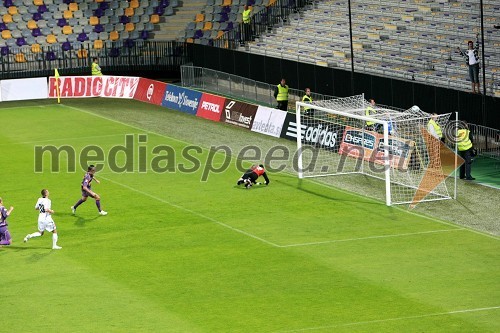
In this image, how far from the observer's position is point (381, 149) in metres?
38.5

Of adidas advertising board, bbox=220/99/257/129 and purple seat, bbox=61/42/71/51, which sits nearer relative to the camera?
adidas advertising board, bbox=220/99/257/129

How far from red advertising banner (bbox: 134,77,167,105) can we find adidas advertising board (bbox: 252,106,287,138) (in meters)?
8.87

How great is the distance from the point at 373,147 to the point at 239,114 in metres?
10.1

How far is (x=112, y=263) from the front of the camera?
91.8 feet

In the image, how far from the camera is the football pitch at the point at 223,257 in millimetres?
23281

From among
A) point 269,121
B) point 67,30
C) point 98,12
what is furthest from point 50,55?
point 269,121

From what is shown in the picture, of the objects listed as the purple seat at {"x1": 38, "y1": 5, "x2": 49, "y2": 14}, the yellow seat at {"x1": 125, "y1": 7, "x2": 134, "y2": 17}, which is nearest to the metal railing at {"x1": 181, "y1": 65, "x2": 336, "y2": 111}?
the yellow seat at {"x1": 125, "y1": 7, "x2": 134, "y2": 17}

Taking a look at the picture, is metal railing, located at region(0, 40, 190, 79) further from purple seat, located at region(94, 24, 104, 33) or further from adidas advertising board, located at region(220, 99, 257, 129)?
adidas advertising board, located at region(220, 99, 257, 129)

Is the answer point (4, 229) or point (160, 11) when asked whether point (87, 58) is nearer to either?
point (160, 11)

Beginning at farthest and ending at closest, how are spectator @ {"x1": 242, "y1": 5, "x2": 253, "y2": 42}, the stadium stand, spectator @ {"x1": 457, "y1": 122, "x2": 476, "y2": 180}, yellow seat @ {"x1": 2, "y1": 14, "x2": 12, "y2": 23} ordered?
yellow seat @ {"x1": 2, "y1": 14, "x2": 12, "y2": 23}, spectator @ {"x1": 242, "y1": 5, "x2": 253, "y2": 42}, the stadium stand, spectator @ {"x1": 457, "y1": 122, "x2": 476, "y2": 180}

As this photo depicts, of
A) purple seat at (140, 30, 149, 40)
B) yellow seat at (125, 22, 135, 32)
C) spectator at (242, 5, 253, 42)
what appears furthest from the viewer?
yellow seat at (125, 22, 135, 32)

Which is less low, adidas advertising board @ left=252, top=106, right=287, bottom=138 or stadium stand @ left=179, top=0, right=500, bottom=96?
stadium stand @ left=179, top=0, right=500, bottom=96

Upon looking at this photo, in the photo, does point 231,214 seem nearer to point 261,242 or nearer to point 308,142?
point 261,242

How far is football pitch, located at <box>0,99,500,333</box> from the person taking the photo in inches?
917
